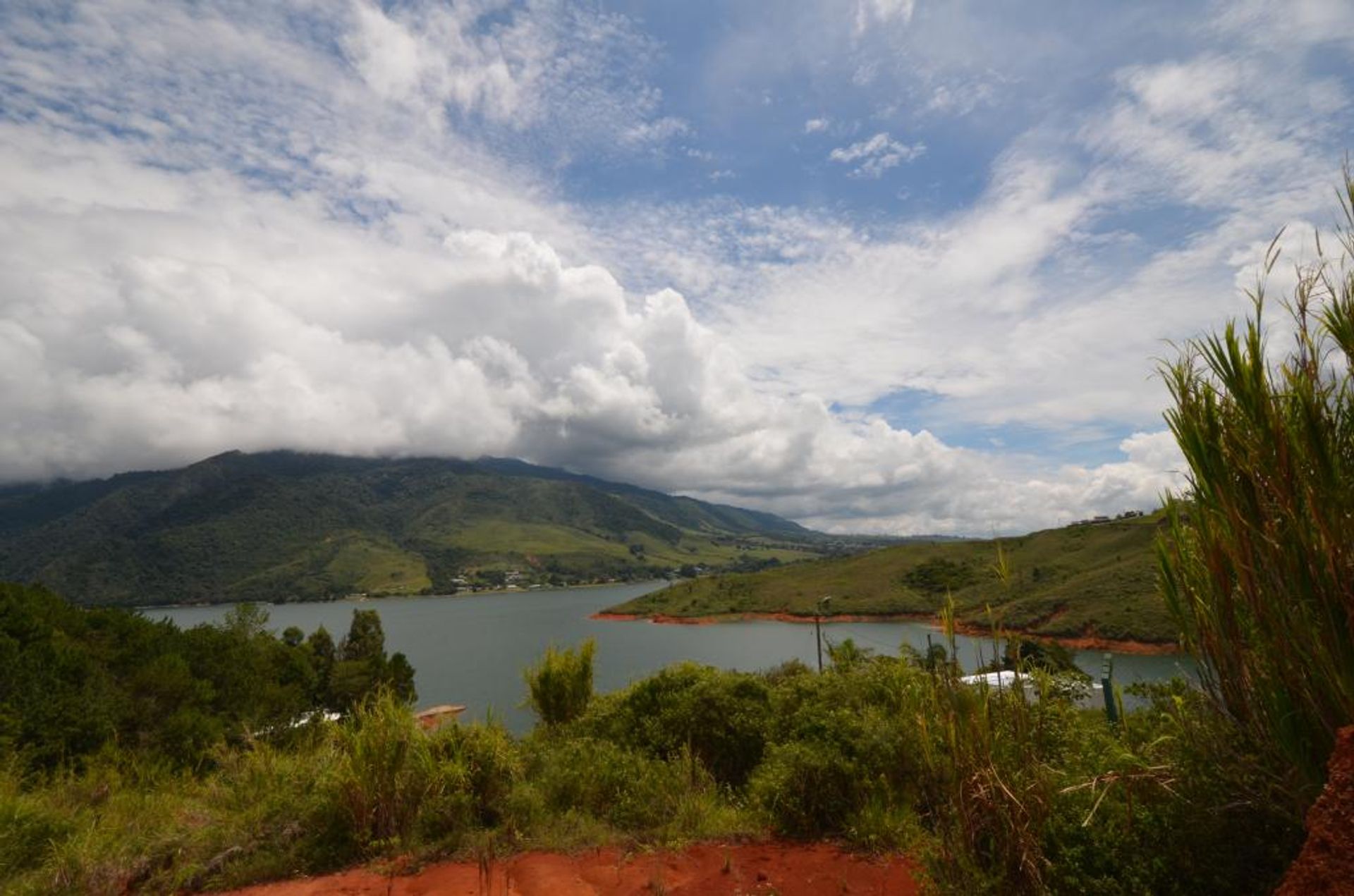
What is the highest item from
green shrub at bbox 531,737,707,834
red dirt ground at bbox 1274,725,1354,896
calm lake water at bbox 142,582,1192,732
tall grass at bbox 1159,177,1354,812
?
tall grass at bbox 1159,177,1354,812

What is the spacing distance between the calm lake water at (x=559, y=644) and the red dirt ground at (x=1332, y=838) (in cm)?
932

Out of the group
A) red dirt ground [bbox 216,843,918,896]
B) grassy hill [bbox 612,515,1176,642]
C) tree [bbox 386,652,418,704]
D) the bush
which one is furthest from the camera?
grassy hill [bbox 612,515,1176,642]

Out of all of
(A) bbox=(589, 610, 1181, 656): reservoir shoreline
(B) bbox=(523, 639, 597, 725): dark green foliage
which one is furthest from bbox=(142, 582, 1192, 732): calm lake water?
(B) bbox=(523, 639, 597, 725): dark green foliage

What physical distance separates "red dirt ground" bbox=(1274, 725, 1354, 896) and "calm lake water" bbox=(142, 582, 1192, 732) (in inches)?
367

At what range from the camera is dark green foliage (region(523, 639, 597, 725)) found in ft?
40.5

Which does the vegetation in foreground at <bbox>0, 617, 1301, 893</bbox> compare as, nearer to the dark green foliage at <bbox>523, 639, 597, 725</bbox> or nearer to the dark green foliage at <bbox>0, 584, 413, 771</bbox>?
the dark green foliage at <bbox>523, 639, 597, 725</bbox>

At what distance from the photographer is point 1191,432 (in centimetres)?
315

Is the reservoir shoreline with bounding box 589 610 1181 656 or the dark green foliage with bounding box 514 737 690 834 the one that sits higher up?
the dark green foliage with bounding box 514 737 690 834

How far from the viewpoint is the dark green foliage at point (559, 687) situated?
12.3m

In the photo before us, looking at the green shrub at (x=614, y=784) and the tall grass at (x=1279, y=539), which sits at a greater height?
the tall grass at (x=1279, y=539)

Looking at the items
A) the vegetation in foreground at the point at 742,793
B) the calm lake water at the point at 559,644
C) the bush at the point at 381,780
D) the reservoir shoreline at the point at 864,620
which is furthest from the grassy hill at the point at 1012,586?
the bush at the point at 381,780

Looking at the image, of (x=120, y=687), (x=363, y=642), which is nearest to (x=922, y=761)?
(x=120, y=687)

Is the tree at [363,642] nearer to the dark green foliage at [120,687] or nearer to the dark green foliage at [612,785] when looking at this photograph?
the dark green foliage at [120,687]

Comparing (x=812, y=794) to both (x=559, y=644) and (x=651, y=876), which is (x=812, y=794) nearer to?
(x=651, y=876)
